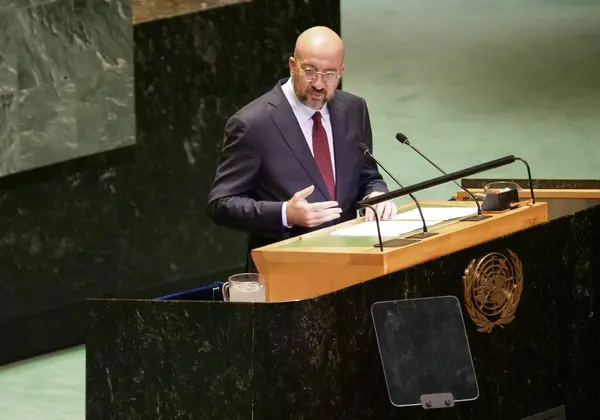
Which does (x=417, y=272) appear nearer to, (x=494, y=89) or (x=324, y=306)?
(x=324, y=306)

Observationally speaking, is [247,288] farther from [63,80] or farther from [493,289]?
[63,80]

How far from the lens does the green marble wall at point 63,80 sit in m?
6.01

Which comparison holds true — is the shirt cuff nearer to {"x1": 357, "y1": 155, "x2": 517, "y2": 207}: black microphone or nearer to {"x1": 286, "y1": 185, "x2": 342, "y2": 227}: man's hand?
{"x1": 286, "y1": 185, "x2": 342, "y2": 227}: man's hand

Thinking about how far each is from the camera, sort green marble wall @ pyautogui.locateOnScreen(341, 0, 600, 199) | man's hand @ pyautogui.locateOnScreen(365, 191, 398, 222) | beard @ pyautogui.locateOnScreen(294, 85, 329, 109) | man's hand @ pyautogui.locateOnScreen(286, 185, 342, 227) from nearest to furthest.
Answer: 1. man's hand @ pyautogui.locateOnScreen(286, 185, 342, 227)
2. man's hand @ pyautogui.locateOnScreen(365, 191, 398, 222)
3. beard @ pyautogui.locateOnScreen(294, 85, 329, 109)
4. green marble wall @ pyautogui.locateOnScreen(341, 0, 600, 199)

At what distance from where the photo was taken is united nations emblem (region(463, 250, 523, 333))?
375 centimetres

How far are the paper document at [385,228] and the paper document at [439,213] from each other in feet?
0.21

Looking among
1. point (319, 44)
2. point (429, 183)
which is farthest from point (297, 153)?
point (429, 183)

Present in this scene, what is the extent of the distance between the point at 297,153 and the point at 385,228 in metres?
0.65

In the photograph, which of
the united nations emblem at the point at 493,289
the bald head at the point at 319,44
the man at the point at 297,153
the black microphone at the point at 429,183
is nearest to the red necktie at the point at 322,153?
the man at the point at 297,153

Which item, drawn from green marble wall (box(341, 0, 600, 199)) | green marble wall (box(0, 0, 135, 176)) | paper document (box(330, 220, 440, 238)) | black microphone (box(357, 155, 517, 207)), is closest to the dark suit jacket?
paper document (box(330, 220, 440, 238))

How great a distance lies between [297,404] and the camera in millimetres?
3412

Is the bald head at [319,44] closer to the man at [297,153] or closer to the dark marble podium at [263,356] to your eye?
the man at [297,153]

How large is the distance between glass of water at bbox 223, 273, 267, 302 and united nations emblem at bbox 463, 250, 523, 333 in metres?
0.56

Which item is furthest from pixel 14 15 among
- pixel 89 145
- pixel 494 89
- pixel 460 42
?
pixel 460 42
